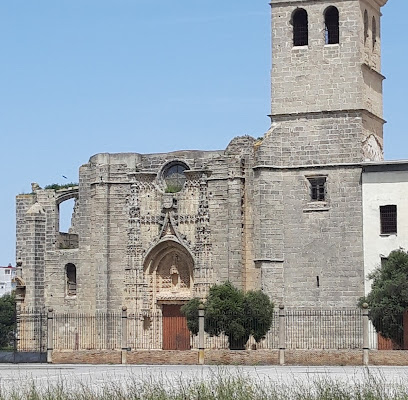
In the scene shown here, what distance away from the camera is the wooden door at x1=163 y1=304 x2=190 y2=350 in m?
46.7

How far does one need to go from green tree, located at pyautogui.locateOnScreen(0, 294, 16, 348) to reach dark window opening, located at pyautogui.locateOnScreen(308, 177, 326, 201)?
24708 mm

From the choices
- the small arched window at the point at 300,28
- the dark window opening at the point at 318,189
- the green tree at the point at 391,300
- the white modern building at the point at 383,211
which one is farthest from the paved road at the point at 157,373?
the small arched window at the point at 300,28

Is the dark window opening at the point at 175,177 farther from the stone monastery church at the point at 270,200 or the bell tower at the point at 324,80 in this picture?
the bell tower at the point at 324,80

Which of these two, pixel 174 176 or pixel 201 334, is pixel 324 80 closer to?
pixel 174 176

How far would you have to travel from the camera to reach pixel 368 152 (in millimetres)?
45250

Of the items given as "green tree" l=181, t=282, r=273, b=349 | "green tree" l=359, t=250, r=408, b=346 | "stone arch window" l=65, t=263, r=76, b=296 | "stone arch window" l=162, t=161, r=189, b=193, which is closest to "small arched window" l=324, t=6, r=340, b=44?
"stone arch window" l=162, t=161, r=189, b=193

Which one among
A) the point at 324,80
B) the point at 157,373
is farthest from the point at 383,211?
the point at 157,373

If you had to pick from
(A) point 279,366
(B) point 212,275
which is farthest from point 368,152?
(A) point 279,366

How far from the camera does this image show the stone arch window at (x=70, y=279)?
49522 millimetres

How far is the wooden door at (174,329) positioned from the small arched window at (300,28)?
10528 millimetres

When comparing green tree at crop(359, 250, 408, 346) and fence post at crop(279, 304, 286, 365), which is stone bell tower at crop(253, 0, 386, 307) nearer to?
green tree at crop(359, 250, 408, 346)

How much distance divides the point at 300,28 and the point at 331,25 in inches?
43.9

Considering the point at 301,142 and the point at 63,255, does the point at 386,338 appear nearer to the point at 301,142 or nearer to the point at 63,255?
the point at 301,142

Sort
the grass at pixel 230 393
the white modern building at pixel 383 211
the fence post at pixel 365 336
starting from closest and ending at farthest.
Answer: the grass at pixel 230 393 < the fence post at pixel 365 336 < the white modern building at pixel 383 211
